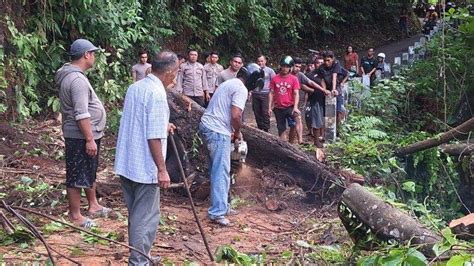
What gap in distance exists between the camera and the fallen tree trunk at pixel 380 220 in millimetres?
4887

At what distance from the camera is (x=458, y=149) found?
305 inches

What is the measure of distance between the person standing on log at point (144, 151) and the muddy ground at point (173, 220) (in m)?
0.63

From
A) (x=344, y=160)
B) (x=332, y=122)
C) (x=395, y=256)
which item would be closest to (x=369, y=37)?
(x=332, y=122)

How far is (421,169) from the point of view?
27.9 ft

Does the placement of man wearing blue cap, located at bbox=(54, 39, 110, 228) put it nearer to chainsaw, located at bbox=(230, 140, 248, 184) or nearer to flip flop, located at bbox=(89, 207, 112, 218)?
flip flop, located at bbox=(89, 207, 112, 218)

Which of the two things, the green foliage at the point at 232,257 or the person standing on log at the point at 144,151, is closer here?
the person standing on log at the point at 144,151

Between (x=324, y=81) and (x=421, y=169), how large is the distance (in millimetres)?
3389

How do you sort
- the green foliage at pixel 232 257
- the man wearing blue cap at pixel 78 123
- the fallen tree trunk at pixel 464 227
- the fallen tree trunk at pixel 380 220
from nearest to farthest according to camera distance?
the fallen tree trunk at pixel 464 227
the fallen tree trunk at pixel 380 220
the green foliage at pixel 232 257
the man wearing blue cap at pixel 78 123

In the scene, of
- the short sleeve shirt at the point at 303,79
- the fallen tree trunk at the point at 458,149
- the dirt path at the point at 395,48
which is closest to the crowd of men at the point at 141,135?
the short sleeve shirt at the point at 303,79

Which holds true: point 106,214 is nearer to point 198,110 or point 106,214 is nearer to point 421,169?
point 198,110

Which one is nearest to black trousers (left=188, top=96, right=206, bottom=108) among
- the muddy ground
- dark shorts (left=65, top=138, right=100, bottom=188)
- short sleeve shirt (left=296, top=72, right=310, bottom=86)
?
short sleeve shirt (left=296, top=72, right=310, bottom=86)

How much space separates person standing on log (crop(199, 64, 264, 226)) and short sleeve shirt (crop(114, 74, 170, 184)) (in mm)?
1861

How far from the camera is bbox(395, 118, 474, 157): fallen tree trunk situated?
5.86 metres

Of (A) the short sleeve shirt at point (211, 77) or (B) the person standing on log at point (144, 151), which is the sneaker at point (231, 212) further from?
(A) the short sleeve shirt at point (211, 77)
